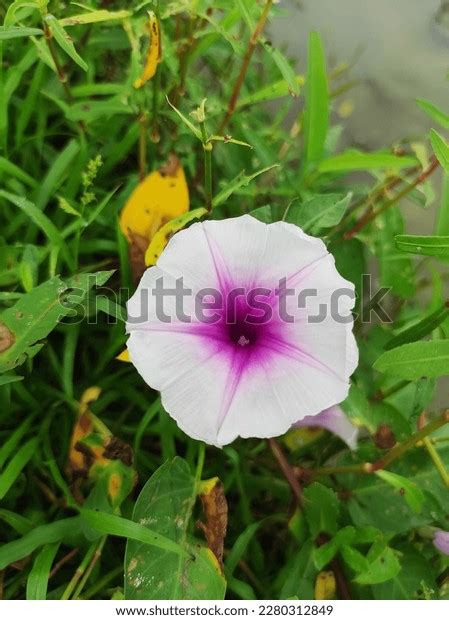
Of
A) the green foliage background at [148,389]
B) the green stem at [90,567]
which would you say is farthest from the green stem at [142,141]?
the green stem at [90,567]

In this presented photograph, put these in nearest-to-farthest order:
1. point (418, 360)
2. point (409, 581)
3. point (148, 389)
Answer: point (418, 360) < point (409, 581) < point (148, 389)

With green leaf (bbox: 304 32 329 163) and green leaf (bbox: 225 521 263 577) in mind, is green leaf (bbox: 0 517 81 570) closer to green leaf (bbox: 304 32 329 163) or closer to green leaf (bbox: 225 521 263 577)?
green leaf (bbox: 225 521 263 577)

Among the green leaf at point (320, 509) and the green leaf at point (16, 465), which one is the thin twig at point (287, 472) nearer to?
the green leaf at point (320, 509)

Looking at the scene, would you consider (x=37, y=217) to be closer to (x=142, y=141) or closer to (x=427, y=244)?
(x=142, y=141)

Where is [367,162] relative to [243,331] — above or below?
above

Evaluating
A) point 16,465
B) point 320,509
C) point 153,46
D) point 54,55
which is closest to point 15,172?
point 54,55

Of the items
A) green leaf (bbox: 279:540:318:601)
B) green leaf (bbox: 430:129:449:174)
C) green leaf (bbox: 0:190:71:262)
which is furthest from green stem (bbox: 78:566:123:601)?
green leaf (bbox: 430:129:449:174)
